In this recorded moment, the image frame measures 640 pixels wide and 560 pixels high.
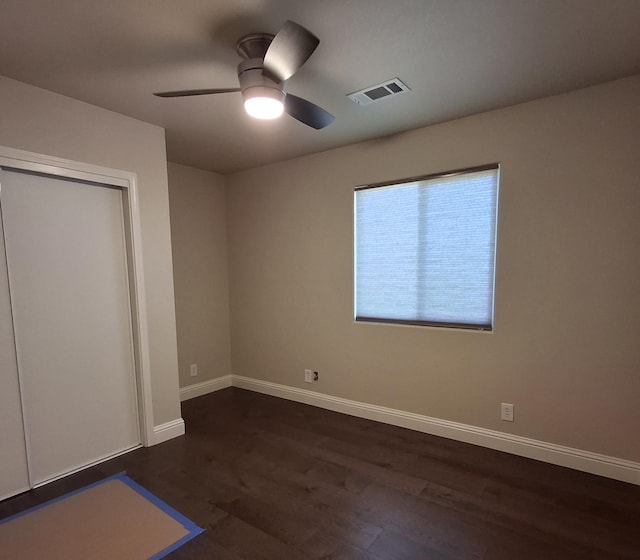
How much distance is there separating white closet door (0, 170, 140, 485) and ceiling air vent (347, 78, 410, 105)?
1.96 meters

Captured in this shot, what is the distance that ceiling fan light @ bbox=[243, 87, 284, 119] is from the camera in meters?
1.74

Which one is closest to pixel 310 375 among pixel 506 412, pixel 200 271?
pixel 200 271

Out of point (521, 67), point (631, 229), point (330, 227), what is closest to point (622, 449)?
point (631, 229)

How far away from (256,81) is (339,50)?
1.57ft

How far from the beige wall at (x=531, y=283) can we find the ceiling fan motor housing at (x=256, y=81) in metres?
1.56

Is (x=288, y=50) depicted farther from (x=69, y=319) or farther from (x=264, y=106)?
(x=69, y=319)

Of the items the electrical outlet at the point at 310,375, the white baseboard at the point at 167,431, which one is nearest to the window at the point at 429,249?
the electrical outlet at the point at 310,375

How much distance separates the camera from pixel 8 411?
215 centimetres

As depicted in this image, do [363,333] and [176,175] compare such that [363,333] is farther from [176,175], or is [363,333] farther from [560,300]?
[176,175]

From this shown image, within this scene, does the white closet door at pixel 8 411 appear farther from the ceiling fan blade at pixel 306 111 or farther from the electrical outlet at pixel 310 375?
the electrical outlet at pixel 310 375

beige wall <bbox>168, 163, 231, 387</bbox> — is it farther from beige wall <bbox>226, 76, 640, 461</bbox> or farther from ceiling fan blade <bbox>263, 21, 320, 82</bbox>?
ceiling fan blade <bbox>263, 21, 320, 82</bbox>

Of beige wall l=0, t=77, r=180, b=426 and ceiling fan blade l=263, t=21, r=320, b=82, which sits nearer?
ceiling fan blade l=263, t=21, r=320, b=82

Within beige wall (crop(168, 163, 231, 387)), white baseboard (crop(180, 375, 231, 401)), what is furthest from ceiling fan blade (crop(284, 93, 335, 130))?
white baseboard (crop(180, 375, 231, 401))

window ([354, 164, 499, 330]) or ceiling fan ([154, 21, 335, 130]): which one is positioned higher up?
ceiling fan ([154, 21, 335, 130])
